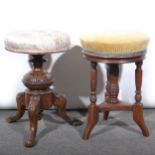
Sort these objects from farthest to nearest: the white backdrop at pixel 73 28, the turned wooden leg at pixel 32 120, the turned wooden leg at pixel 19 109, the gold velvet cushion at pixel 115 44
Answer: the white backdrop at pixel 73 28 → the turned wooden leg at pixel 19 109 → the turned wooden leg at pixel 32 120 → the gold velvet cushion at pixel 115 44

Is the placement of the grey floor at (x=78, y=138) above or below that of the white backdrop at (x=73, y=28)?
below

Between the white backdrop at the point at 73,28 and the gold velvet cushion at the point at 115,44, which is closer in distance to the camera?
the gold velvet cushion at the point at 115,44

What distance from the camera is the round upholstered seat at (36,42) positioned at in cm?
192

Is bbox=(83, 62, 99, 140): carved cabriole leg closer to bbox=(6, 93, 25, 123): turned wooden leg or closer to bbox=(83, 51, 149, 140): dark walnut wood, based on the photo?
bbox=(83, 51, 149, 140): dark walnut wood

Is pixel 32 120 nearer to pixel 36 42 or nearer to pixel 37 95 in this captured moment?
pixel 37 95

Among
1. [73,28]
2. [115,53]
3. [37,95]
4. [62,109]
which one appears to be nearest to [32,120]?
[37,95]

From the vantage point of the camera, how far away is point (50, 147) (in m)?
1.96

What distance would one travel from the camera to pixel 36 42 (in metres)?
1.92

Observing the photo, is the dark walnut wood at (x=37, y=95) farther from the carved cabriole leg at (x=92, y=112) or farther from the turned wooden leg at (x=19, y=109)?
the carved cabriole leg at (x=92, y=112)

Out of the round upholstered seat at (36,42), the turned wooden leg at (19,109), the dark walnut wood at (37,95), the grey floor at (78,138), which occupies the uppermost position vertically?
the round upholstered seat at (36,42)

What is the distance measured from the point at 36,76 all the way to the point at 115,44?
50 centimetres

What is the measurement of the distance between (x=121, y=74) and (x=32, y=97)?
26.3 inches

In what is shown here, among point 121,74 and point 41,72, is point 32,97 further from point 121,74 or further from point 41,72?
point 121,74

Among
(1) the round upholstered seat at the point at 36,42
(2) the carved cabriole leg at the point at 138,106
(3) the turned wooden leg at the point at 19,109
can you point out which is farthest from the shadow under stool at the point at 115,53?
(3) the turned wooden leg at the point at 19,109
